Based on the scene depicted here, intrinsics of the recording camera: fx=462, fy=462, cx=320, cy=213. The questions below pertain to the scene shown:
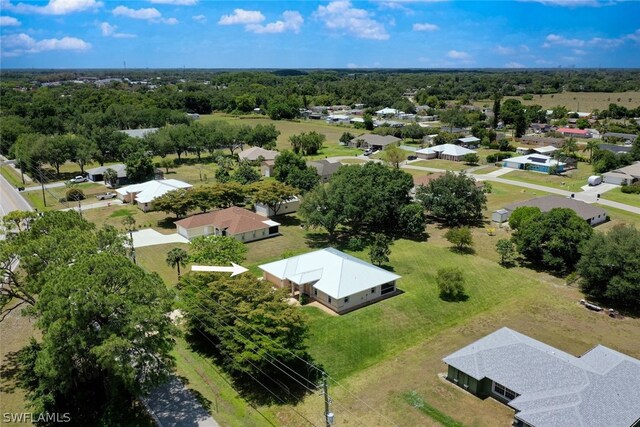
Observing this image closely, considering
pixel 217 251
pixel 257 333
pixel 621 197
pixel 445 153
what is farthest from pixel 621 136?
pixel 257 333

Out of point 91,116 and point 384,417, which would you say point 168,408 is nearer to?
point 384,417

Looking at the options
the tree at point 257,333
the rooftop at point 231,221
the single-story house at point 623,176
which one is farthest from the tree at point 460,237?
the single-story house at point 623,176

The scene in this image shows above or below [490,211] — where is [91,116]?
above

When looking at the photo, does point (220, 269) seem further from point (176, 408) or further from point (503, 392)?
point (503, 392)

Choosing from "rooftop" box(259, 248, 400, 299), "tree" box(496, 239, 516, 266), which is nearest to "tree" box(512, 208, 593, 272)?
"tree" box(496, 239, 516, 266)

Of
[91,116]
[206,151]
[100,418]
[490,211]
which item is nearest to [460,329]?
[100,418]

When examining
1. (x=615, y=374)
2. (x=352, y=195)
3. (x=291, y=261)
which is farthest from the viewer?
(x=352, y=195)
